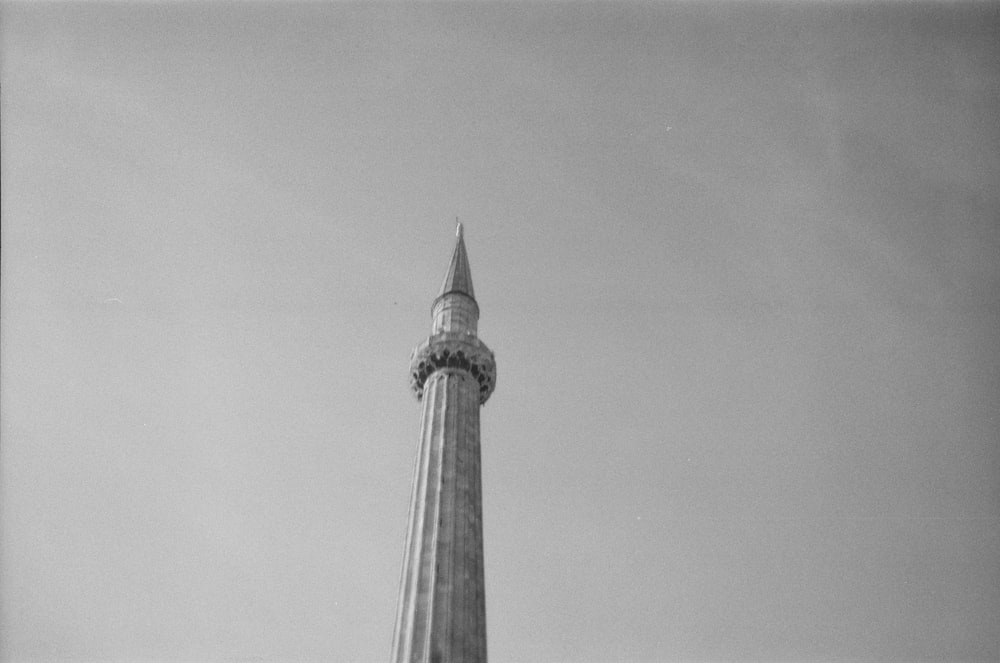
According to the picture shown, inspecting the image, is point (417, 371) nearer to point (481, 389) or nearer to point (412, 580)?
point (481, 389)

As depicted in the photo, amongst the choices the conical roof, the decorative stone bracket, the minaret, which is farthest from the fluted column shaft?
the conical roof

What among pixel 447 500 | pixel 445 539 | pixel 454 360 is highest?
pixel 454 360

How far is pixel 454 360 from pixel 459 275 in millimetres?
4950

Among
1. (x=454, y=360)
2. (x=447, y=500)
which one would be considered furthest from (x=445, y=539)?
(x=454, y=360)

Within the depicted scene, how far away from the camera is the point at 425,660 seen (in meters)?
17.8

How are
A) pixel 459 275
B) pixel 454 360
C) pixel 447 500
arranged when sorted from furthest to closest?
pixel 459 275 < pixel 454 360 < pixel 447 500

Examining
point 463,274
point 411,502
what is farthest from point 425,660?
point 463,274

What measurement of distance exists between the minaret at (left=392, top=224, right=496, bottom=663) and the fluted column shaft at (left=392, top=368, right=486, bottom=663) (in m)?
0.02

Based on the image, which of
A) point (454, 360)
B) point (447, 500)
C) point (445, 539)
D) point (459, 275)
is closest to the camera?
point (445, 539)

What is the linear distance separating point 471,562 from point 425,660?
9.82 feet

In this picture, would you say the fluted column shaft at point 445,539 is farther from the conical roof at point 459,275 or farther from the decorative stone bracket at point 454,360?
the conical roof at point 459,275

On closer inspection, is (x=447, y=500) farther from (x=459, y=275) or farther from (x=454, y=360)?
(x=459, y=275)

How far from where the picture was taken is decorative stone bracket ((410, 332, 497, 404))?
25.4 metres

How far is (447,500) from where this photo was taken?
21.3m
